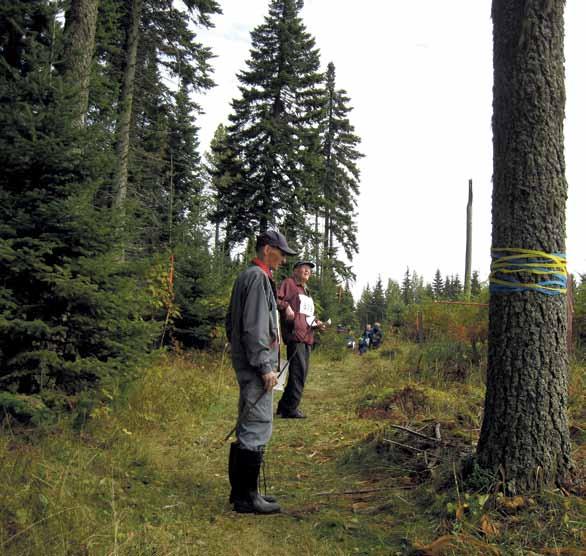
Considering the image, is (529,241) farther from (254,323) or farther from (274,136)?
(274,136)

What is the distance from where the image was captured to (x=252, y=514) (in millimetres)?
3760

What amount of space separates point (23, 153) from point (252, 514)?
397 cm

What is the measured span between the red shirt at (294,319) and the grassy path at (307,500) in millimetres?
1144

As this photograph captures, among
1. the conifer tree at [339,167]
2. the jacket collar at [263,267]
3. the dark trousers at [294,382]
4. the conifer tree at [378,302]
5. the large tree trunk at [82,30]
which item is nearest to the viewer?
the jacket collar at [263,267]

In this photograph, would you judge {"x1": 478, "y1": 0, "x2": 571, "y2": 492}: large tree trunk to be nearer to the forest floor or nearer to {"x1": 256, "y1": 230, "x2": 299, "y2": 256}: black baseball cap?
the forest floor

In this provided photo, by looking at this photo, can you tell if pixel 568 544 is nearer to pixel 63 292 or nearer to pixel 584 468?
pixel 584 468

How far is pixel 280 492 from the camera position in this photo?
428cm

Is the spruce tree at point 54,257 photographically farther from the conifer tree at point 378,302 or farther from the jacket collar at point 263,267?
the conifer tree at point 378,302

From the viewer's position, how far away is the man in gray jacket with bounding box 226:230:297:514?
3791 mm

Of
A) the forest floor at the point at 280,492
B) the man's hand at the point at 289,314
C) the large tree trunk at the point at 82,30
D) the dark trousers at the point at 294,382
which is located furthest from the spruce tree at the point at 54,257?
the dark trousers at the point at 294,382

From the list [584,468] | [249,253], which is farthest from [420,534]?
[249,253]

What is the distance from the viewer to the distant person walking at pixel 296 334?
22.8ft

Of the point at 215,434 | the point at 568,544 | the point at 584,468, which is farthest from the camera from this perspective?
the point at 215,434

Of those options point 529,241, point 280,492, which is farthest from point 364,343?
point 529,241
